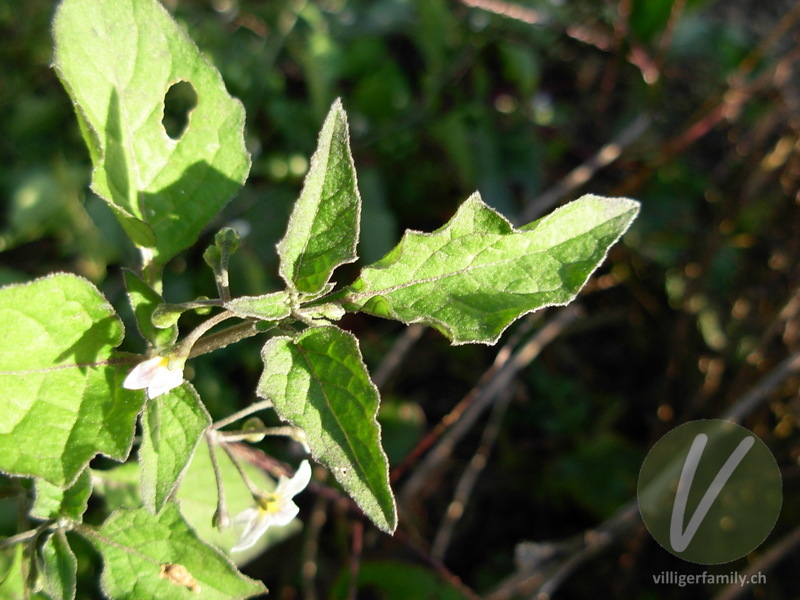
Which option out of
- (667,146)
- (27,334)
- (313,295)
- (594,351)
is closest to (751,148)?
(667,146)

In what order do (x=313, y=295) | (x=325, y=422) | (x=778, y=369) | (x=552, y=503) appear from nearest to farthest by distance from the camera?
1. (x=325, y=422)
2. (x=313, y=295)
3. (x=778, y=369)
4. (x=552, y=503)

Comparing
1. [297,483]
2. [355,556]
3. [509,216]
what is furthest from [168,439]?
[509,216]

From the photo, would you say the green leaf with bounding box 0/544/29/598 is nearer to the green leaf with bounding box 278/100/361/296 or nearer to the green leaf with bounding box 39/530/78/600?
the green leaf with bounding box 39/530/78/600

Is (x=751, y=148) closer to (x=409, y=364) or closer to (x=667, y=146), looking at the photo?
(x=667, y=146)

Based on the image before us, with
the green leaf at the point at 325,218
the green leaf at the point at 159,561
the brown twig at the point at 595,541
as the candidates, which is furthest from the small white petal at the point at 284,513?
the brown twig at the point at 595,541

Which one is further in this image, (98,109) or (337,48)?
(337,48)

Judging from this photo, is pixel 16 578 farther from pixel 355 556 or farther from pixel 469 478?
pixel 469 478
